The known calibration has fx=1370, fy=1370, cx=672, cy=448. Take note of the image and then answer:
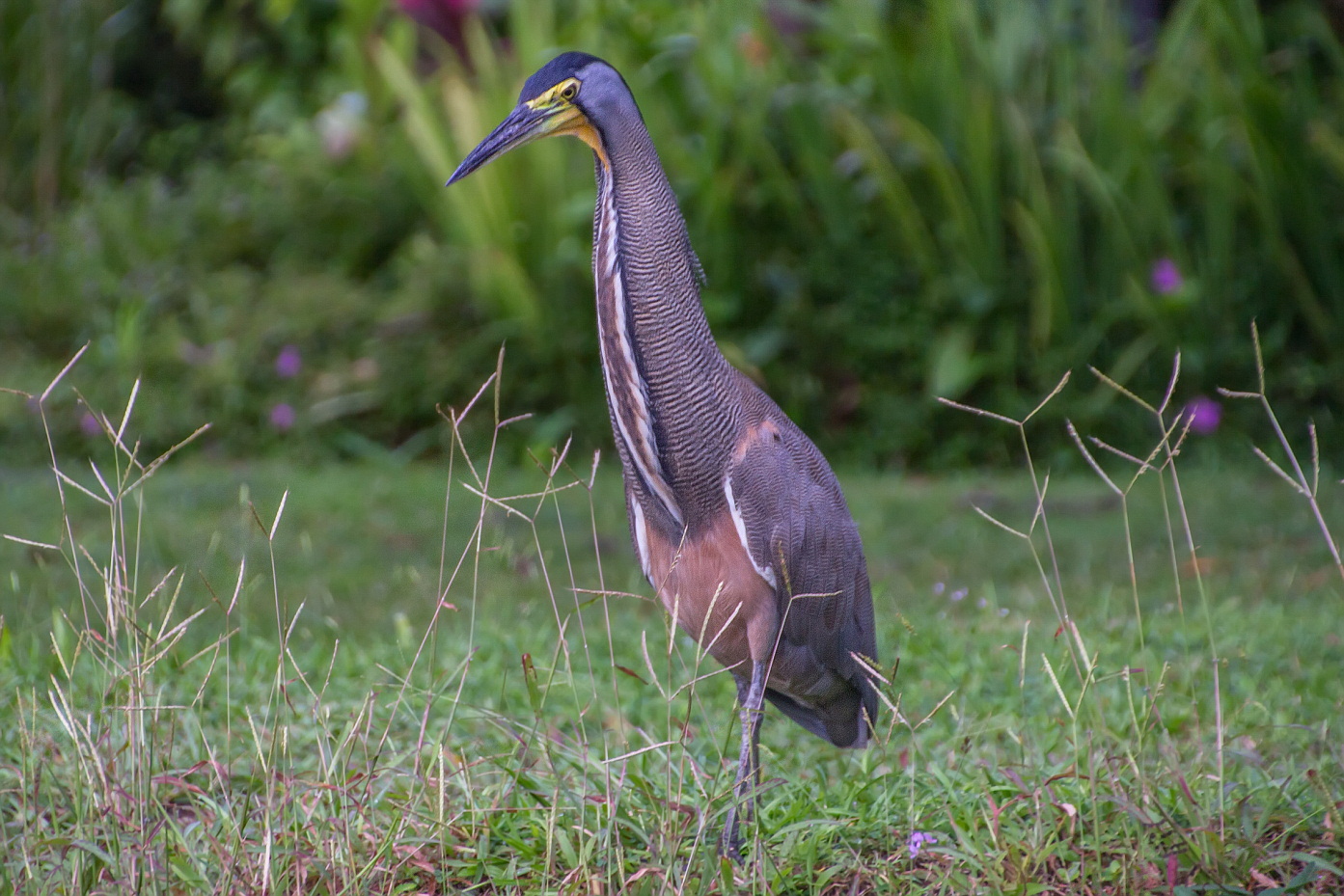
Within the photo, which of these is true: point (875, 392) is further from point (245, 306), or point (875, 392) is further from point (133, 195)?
point (133, 195)

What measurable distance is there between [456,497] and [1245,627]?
3168 mm

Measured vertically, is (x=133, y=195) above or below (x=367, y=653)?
above

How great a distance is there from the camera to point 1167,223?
619 cm

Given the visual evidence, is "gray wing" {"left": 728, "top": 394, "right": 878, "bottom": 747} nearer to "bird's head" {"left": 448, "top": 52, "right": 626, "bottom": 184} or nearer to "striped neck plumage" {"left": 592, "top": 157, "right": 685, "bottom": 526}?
"striped neck plumage" {"left": 592, "top": 157, "right": 685, "bottom": 526}

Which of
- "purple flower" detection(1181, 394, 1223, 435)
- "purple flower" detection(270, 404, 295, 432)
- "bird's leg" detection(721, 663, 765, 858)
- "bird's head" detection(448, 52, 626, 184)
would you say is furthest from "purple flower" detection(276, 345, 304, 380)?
"bird's leg" detection(721, 663, 765, 858)

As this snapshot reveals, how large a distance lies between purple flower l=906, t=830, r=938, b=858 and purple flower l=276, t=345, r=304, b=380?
16.2 ft

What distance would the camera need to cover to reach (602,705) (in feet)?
11.7

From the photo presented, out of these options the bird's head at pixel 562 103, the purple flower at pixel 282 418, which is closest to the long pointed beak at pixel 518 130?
the bird's head at pixel 562 103

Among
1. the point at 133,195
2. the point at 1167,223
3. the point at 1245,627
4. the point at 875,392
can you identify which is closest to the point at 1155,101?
the point at 1167,223

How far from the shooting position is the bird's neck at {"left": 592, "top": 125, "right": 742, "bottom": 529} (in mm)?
2559

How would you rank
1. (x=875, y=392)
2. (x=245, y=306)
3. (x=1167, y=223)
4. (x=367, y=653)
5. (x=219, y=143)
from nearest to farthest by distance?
(x=367, y=653), (x=1167, y=223), (x=875, y=392), (x=245, y=306), (x=219, y=143)

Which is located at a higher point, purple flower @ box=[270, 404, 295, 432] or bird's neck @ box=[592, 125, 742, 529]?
bird's neck @ box=[592, 125, 742, 529]

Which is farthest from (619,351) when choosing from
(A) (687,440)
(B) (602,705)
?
(B) (602,705)

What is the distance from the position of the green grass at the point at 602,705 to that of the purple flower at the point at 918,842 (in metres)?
0.02
